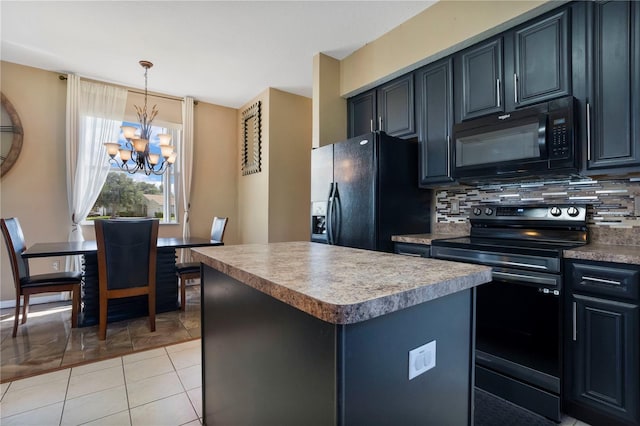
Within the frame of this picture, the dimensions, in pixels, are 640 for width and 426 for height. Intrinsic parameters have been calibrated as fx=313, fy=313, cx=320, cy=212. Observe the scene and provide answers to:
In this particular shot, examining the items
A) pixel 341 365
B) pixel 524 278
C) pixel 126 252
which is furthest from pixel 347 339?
pixel 126 252

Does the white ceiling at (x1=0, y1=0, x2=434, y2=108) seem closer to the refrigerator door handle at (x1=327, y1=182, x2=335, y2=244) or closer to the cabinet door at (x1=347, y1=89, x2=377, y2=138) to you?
the cabinet door at (x1=347, y1=89, x2=377, y2=138)

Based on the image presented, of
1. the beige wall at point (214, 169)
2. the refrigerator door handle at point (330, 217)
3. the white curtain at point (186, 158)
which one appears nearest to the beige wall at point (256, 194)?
the beige wall at point (214, 169)

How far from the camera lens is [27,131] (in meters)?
3.69

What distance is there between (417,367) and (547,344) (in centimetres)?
142

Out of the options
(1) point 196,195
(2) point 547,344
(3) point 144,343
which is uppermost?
(1) point 196,195

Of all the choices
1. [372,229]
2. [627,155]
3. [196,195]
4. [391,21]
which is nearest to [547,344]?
[627,155]

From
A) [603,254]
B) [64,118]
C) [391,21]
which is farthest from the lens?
[64,118]

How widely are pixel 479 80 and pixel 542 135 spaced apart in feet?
2.24

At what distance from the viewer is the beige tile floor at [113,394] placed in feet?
5.62

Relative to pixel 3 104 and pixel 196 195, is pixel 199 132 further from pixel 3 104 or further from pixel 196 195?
pixel 3 104

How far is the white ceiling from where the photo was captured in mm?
2617

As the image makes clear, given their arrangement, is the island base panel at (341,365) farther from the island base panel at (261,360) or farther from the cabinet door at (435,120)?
the cabinet door at (435,120)

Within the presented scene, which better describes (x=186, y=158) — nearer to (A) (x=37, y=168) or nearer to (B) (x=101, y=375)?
(A) (x=37, y=168)

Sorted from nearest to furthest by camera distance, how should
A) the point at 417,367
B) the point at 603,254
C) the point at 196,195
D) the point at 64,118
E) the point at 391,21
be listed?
1. the point at 417,367
2. the point at 603,254
3. the point at 391,21
4. the point at 64,118
5. the point at 196,195
